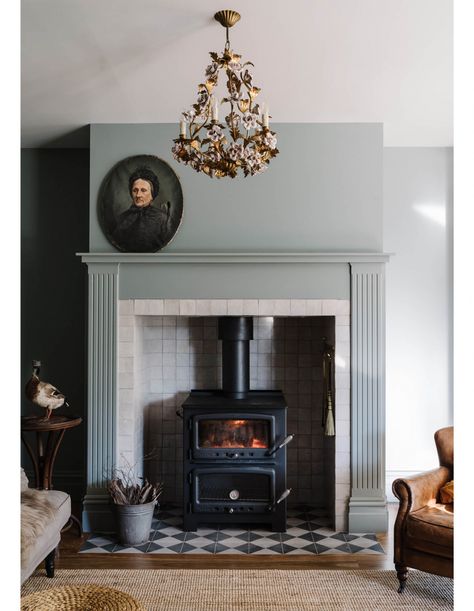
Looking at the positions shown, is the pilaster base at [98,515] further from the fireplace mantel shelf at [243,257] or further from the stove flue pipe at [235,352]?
the fireplace mantel shelf at [243,257]

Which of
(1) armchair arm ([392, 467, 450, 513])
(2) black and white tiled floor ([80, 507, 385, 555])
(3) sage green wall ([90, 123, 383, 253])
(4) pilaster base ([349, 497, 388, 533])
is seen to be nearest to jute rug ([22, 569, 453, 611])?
(2) black and white tiled floor ([80, 507, 385, 555])

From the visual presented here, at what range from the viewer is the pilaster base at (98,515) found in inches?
162

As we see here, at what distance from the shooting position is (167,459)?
15.8 feet

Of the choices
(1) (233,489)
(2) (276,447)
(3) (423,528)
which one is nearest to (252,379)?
(2) (276,447)

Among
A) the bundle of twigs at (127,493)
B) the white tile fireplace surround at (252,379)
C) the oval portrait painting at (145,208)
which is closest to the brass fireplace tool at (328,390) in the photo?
the white tile fireplace surround at (252,379)

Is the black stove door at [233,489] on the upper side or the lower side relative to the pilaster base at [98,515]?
upper

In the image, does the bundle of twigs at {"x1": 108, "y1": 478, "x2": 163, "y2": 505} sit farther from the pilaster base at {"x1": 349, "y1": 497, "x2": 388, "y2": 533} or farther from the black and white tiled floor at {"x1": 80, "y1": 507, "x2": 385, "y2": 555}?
the pilaster base at {"x1": 349, "y1": 497, "x2": 388, "y2": 533}

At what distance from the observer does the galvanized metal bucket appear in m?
3.88

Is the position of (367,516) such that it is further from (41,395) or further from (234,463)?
(41,395)

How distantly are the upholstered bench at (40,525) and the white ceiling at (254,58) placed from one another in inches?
94.0

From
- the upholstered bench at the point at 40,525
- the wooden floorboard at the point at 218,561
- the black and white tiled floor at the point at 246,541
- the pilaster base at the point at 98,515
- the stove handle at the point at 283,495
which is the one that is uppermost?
the upholstered bench at the point at 40,525

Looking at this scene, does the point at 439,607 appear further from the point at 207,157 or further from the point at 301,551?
the point at 207,157

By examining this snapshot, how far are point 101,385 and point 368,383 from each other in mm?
1904

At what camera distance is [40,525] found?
9.89ft
